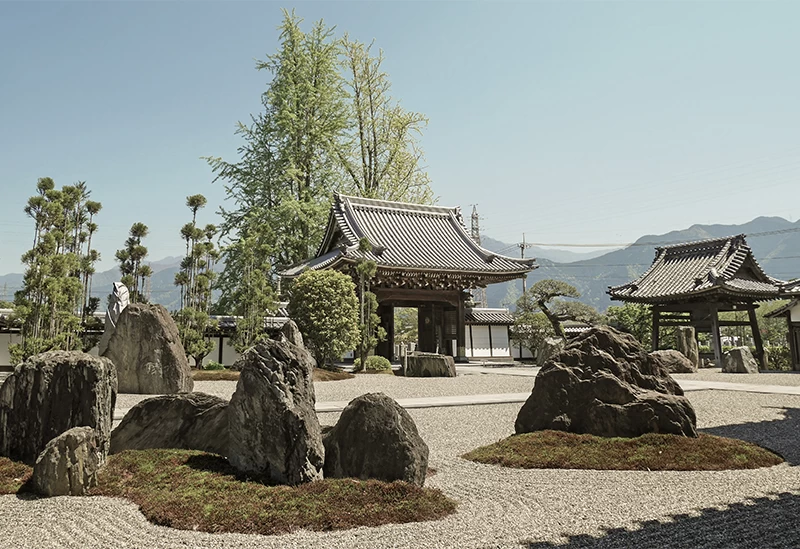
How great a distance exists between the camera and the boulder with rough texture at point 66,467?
17.6 ft

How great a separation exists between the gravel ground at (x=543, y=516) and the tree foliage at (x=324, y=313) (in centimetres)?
1346

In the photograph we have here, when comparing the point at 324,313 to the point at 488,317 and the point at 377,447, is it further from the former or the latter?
the point at 488,317

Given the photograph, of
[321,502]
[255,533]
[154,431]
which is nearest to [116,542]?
[255,533]

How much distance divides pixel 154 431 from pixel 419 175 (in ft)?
109

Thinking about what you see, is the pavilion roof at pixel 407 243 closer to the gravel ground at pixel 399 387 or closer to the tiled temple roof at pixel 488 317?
the tiled temple roof at pixel 488 317

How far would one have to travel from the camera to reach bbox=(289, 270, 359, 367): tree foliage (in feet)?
67.0

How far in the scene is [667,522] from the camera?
4.61m

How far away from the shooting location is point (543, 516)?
190 inches

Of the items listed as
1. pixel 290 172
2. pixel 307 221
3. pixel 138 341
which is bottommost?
pixel 138 341

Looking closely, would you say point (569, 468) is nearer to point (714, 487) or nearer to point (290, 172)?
point (714, 487)

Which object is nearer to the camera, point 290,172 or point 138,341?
point 138,341

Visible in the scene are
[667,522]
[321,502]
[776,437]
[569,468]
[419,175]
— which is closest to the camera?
[667,522]

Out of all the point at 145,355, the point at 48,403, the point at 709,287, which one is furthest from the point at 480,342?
the point at 48,403

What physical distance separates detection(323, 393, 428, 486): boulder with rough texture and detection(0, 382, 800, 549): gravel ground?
0.49m
